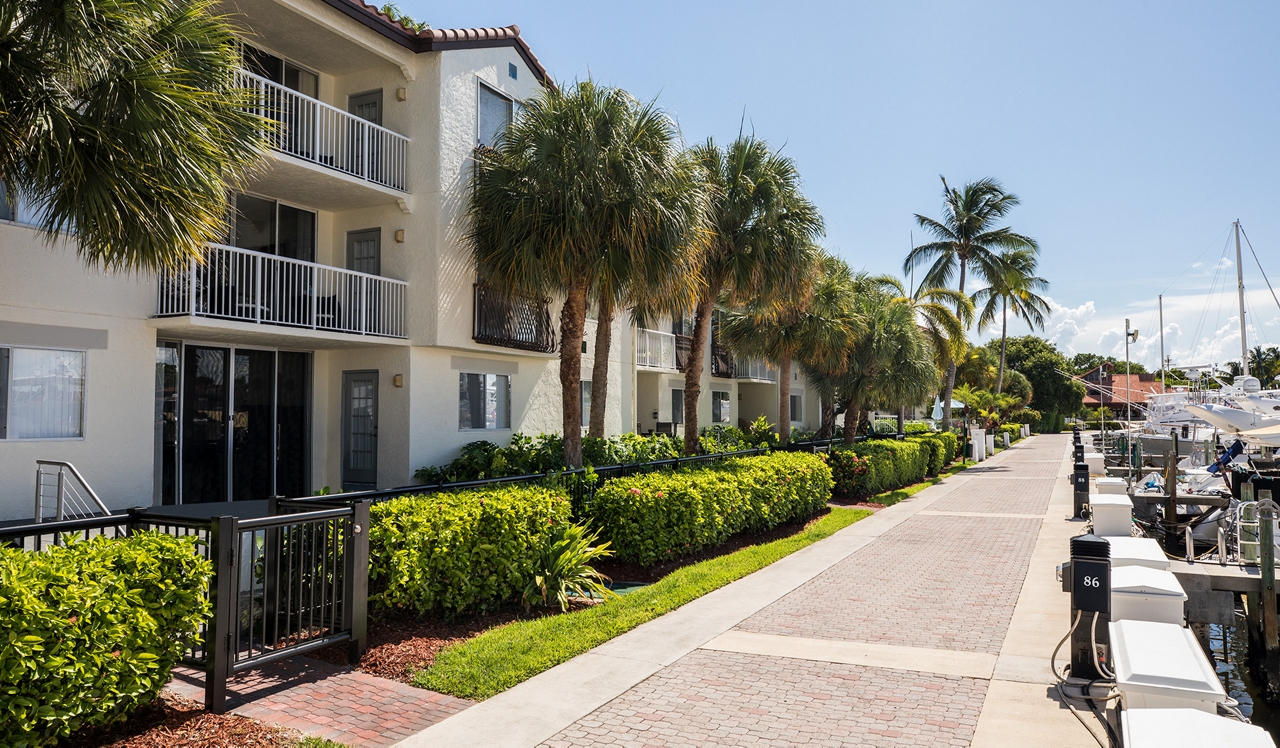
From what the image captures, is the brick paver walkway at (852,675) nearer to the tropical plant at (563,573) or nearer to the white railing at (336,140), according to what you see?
the tropical plant at (563,573)

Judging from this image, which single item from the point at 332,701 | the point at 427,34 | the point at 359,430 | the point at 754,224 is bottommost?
the point at 332,701

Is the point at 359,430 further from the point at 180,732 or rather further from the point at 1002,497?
the point at 1002,497

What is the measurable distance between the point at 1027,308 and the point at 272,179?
4408 centimetres

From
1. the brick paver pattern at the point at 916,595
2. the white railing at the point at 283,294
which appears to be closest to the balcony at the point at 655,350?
the white railing at the point at 283,294

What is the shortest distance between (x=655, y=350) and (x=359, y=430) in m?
11.1

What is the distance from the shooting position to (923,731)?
5652 millimetres

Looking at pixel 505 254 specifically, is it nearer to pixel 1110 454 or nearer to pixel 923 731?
pixel 923 731

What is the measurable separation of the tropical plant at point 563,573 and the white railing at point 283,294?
595 cm

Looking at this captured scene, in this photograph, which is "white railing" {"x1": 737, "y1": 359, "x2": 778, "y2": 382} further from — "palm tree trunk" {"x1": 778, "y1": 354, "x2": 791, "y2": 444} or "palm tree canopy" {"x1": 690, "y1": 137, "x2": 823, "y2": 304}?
"palm tree canopy" {"x1": 690, "y1": 137, "x2": 823, "y2": 304}

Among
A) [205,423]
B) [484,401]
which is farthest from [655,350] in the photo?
[205,423]

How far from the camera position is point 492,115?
16547 mm

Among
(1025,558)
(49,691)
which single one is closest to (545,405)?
(1025,558)

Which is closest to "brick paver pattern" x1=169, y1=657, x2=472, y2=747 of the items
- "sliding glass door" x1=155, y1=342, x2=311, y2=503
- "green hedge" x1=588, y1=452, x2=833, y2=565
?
"green hedge" x1=588, y1=452, x2=833, y2=565

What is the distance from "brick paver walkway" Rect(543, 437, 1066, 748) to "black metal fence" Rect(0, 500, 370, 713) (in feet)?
7.56
